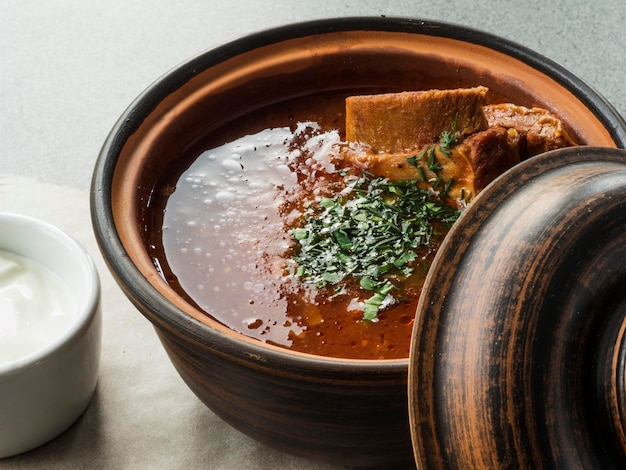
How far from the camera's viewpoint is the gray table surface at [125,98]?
192 cm

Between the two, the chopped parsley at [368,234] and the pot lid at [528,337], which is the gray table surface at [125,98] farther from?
the pot lid at [528,337]

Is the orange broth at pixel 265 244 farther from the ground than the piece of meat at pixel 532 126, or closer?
closer

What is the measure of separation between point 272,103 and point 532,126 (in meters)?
0.67

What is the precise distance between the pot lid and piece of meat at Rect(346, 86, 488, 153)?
58 centimetres

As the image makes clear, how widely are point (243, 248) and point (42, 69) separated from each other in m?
1.70

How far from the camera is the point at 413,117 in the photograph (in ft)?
6.16

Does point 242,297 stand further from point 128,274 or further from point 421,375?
point 421,375

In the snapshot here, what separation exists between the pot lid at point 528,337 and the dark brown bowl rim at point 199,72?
22 cm

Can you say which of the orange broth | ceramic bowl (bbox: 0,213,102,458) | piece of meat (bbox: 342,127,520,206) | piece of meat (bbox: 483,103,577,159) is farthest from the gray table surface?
piece of meat (bbox: 483,103,577,159)

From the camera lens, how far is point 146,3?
341cm

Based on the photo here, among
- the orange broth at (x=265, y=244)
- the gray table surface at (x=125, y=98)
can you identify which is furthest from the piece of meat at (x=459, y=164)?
the gray table surface at (x=125, y=98)

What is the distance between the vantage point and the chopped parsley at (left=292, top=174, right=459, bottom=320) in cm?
171

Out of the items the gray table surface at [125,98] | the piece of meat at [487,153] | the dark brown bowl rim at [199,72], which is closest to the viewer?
the dark brown bowl rim at [199,72]

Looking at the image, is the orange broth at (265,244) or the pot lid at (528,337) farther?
the orange broth at (265,244)
